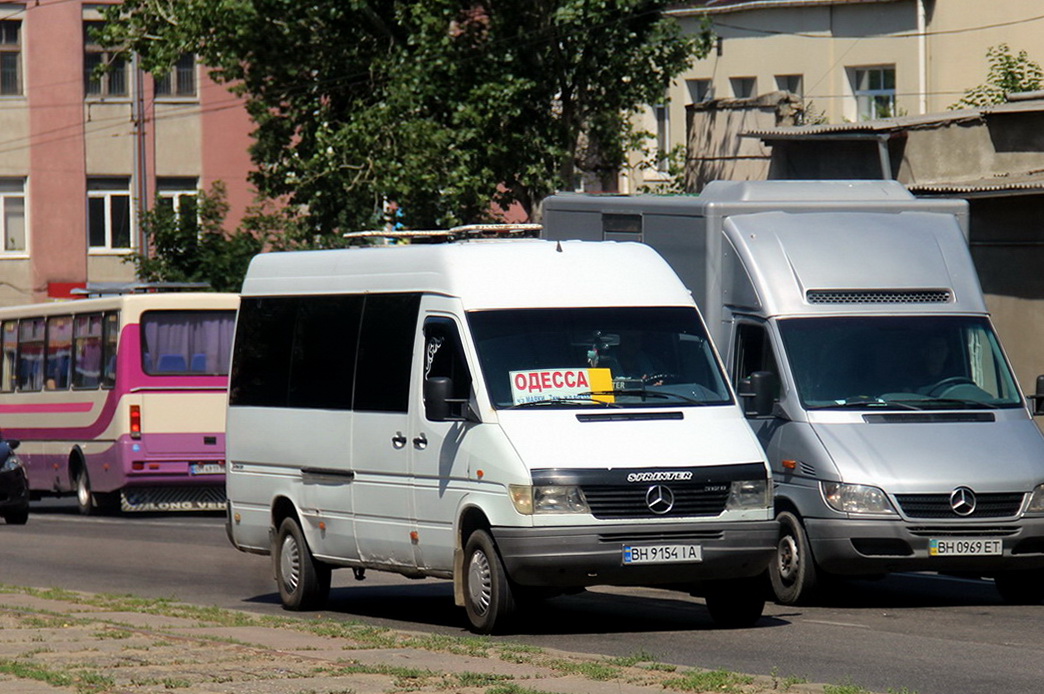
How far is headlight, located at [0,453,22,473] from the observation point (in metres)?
27.8

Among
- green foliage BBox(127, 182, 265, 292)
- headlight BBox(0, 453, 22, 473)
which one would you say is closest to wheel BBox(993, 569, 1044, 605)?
headlight BBox(0, 453, 22, 473)

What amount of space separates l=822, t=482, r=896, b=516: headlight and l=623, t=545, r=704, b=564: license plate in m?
2.13

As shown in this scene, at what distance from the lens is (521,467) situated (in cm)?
1181

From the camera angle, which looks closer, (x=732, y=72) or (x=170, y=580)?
(x=170, y=580)

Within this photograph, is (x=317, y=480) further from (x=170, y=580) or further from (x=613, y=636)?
Answer: (x=170, y=580)

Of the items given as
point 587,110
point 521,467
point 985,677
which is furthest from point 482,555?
point 587,110

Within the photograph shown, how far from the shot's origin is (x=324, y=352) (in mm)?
14273

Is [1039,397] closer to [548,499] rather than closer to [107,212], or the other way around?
[548,499]

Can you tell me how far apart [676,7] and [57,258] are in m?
19.0

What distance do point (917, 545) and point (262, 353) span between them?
4.87m

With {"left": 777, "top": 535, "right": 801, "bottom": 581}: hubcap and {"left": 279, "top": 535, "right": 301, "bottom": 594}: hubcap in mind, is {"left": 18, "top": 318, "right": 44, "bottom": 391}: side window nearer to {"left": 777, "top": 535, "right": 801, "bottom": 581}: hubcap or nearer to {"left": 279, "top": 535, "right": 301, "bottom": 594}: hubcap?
{"left": 279, "top": 535, "right": 301, "bottom": 594}: hubcap

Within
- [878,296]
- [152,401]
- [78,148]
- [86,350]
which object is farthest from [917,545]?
[78,148]

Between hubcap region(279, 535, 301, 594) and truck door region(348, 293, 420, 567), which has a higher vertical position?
truck door region(348, 293, 420, 567)

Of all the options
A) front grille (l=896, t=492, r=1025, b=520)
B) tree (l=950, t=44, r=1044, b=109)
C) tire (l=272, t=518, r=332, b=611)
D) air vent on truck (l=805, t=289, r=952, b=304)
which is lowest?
tire (l=272, t=518, r=332, b=611)
